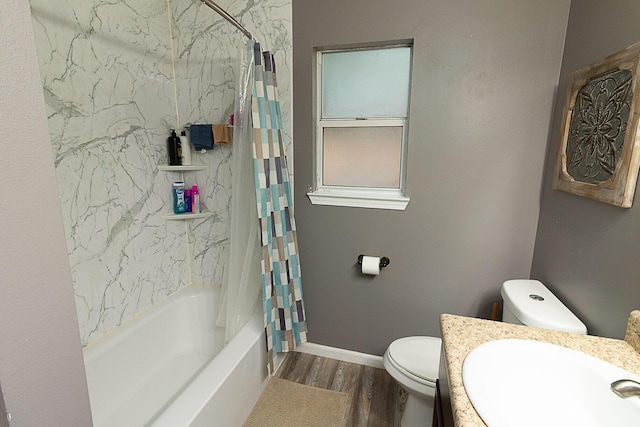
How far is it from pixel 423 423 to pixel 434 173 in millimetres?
1227

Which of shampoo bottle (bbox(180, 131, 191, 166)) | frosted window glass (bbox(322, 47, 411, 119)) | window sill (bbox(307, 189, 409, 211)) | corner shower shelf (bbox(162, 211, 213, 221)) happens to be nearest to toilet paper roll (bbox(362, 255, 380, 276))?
window sill (bbox(307, 189, 409, 211))

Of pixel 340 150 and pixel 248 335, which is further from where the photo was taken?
pixel 340 150

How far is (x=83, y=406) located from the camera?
634 millimetres

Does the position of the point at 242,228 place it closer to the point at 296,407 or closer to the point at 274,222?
the point at 274,222

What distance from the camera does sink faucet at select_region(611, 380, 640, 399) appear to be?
0.67m

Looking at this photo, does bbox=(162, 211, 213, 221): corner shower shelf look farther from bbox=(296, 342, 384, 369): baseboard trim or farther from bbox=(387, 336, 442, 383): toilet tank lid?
bbox=(387, 336, 442, 383): toilet tank lid

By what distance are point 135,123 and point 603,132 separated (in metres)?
2.18

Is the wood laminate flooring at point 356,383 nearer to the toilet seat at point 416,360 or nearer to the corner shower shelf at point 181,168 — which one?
the toilet seat at point 416,360

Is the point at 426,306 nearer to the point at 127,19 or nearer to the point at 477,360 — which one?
the point at 477,360

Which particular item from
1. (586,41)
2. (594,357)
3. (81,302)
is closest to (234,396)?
(81,302)

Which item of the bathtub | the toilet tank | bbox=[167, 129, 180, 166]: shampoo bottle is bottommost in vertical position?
the bathtub

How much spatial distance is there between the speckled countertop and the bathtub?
0.99 m

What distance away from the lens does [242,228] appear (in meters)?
1.67

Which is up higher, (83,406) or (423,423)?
(83,406)
